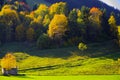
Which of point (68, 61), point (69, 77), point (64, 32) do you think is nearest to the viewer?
point (69, 77)

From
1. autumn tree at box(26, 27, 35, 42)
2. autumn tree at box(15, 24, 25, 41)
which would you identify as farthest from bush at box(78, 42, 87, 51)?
autumn tree at box(15, 24, 25, 41)

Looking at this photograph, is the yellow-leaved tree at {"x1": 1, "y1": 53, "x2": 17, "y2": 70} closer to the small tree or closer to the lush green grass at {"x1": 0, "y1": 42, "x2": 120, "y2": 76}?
the small tree

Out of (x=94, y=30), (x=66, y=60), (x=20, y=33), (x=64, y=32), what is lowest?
(x=66, y=60)

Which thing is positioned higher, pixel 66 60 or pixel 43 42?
pixel 43 42

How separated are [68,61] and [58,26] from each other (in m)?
34.5

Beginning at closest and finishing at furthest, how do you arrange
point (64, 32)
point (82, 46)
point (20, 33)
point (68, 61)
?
point (68, 61) < point (82, 46) < point (64, 32) < point (20, 33)

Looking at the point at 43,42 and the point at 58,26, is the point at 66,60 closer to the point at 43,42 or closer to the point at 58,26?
the point at 43,42

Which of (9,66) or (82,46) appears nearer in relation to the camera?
(9,66)

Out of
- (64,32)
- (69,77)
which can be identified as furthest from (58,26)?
(69,77)

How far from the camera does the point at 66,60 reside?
535ft

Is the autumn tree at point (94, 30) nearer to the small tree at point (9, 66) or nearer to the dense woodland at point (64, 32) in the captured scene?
the dense woodland at point (64, 32)

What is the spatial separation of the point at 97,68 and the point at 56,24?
47091 millimetres

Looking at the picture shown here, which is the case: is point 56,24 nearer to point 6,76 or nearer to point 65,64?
point 65,64

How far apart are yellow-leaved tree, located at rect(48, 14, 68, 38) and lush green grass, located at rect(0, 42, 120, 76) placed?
11248 millimetres
